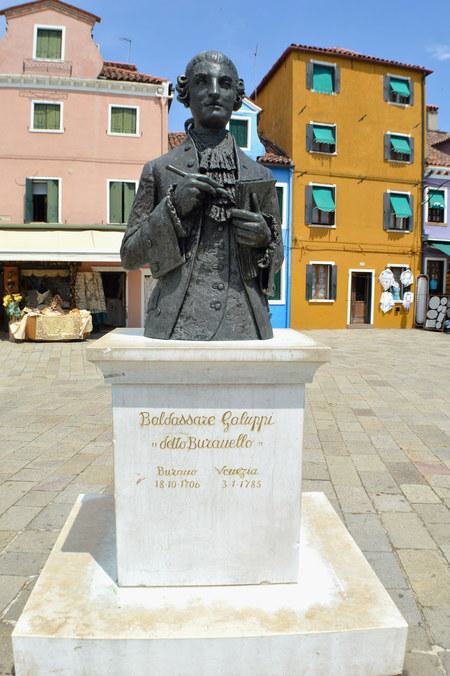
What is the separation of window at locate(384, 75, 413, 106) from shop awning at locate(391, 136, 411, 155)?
1.48m

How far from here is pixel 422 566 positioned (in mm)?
3098

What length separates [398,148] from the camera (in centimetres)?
2131

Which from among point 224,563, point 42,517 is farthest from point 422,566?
point 42,517

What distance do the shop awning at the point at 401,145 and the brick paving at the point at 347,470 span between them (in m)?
14.4

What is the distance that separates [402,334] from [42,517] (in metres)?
17.0

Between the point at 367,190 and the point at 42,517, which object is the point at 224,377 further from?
the point at 367,190

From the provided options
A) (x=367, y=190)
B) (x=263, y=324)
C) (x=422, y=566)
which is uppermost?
(x=367, y=190)

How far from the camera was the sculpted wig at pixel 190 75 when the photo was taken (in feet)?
8.34

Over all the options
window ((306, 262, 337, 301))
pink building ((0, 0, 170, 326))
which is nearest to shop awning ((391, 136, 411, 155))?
window ((306, 262, 337, 301))

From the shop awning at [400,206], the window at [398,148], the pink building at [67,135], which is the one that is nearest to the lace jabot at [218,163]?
the pink building at [67,135]

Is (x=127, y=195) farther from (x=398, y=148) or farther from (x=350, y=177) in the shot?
(x=398, y=148)

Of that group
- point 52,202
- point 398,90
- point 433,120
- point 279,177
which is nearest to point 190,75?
point 52,202

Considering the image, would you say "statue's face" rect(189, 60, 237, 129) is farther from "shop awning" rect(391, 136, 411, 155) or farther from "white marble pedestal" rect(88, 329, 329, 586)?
"shop awning" rect(391, 136, 411, 155)

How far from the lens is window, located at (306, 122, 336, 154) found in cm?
2023
